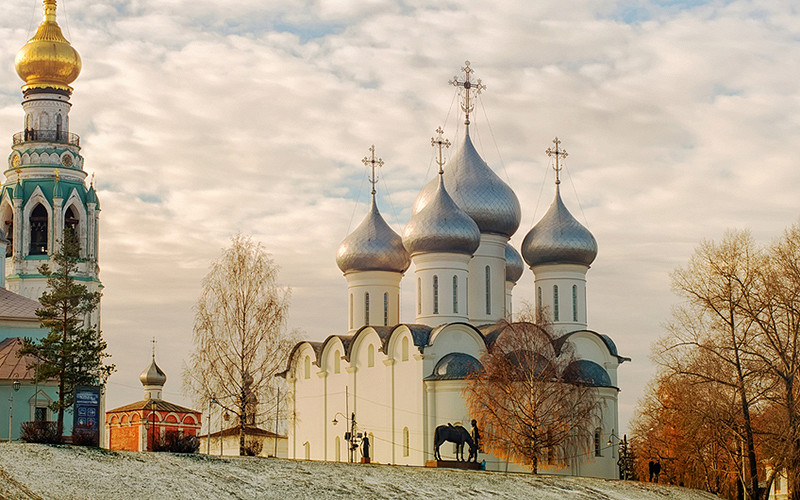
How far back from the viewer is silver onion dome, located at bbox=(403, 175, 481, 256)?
135ft

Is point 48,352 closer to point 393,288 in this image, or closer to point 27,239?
point 393,288

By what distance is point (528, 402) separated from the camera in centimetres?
3503

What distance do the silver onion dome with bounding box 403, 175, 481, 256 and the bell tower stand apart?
17.5m

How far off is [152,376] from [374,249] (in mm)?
19361

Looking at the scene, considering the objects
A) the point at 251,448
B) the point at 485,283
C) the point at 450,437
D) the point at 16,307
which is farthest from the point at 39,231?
the point at 450,437

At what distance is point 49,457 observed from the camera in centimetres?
2289

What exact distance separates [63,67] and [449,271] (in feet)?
70.6

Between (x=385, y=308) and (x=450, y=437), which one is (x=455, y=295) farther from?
(x=450, y=437)

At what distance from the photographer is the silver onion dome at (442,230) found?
41.1 metres

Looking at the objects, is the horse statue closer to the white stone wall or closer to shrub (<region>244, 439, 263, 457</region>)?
shrub (<region>244, 439, 263, 457</region>)

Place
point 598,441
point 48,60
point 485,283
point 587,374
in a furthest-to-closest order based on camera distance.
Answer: point 48,60
point 485,283
point 598,441
point 587,374

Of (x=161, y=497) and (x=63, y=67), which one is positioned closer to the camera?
(x=161, y=497)

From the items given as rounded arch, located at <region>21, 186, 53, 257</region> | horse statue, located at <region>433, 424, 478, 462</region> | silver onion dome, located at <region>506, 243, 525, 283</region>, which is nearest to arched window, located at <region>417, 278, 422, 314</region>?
silver onion dome, located at <region>506, 243, 525, 283</region>

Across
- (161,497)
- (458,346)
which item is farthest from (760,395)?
(161,497)
